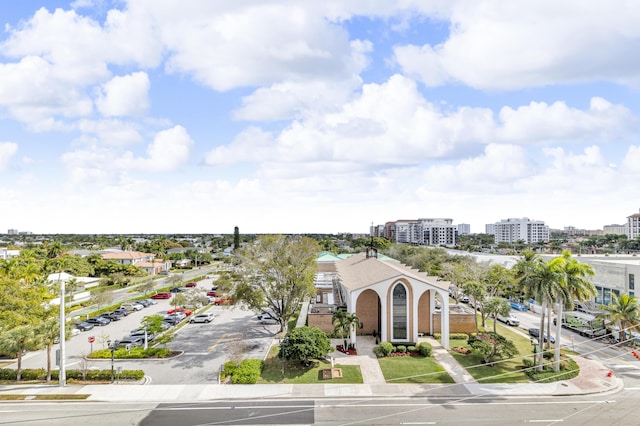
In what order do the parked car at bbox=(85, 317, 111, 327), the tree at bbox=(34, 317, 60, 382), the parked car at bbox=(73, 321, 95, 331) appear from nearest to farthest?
the tree at bbox=(34, 317, 60, 382) < the parked car at bbox=(73, 321, 95, 331) < the parked car at bbox=(85, 317, 111, 327)

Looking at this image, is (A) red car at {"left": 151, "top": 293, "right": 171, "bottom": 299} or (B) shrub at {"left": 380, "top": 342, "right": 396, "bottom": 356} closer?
(B) shrub at {"left": 380, "top": 342, "right": 396, "bottom": 356}

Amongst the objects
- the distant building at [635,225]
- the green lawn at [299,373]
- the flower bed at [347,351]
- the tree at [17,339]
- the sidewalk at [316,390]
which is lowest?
the sidewalk at [316,390]

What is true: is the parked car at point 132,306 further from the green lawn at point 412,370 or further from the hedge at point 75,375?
the green lawn at point 412,370

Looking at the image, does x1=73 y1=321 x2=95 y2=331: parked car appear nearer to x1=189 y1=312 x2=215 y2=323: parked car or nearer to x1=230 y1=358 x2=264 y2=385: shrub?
x1=189 y1=312 x2=215 y2=323: parked car

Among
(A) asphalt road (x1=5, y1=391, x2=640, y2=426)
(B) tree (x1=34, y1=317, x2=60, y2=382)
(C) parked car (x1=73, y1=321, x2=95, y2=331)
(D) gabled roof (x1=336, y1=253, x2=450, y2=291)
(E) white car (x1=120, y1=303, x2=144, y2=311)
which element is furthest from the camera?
(E) white car (x1=120, y1=303, x2=144, y2=311)

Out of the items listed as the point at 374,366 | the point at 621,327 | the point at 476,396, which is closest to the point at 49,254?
the point at 374,366

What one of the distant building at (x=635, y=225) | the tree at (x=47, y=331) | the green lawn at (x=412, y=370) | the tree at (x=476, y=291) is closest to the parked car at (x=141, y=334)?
the tree at (x=47, y=331)

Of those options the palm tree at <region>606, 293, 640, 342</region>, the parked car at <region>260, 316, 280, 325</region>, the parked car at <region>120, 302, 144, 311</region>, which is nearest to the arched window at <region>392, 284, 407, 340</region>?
the parked car at <region>260, 316, 280, 325</region>
